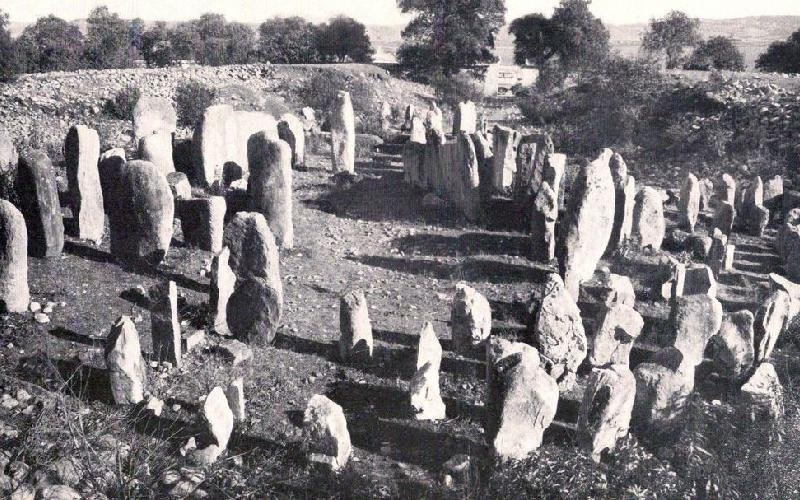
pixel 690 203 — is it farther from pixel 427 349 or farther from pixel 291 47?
pixel 291 47

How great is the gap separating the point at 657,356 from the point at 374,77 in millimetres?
30343

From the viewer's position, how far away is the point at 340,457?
259 inches

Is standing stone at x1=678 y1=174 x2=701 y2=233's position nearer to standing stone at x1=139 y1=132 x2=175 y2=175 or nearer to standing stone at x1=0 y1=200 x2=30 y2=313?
standing stone at x1=139 y1=132 x2=175 y2=175

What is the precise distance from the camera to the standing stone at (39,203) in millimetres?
10672

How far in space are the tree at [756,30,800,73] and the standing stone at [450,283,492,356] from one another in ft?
108

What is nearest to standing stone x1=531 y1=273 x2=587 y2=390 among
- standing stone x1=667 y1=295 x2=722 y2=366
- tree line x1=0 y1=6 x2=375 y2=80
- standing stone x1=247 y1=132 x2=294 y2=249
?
standing stone x1=667 y1=295 x2=722 y2=366

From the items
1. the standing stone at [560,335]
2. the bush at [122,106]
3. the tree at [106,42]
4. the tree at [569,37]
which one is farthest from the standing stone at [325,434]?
the tree at [569,37]

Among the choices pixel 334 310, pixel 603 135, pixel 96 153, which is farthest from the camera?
pixel 603 135

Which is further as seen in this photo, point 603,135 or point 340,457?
point 603,135

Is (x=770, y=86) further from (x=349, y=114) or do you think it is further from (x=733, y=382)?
(x=733, y=382)

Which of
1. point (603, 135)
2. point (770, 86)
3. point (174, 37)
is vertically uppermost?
point (174, 37)

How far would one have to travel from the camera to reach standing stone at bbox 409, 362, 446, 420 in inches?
292

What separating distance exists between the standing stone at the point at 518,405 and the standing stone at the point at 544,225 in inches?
230

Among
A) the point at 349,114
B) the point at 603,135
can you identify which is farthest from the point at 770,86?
the point at 349,114
